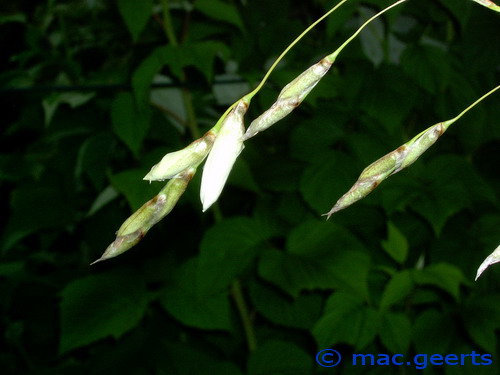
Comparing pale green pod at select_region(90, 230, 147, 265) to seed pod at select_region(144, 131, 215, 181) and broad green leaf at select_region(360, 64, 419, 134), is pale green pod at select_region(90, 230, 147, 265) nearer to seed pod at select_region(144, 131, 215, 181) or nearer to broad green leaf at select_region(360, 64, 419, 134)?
seed pod at select_region(144, 131, 215, 181)

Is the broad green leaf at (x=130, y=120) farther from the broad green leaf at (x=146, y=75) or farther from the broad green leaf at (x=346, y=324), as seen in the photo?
the broad green leaf at (x=346, y=324)

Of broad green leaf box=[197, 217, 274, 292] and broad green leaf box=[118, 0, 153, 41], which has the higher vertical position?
broad green leaf box=[118, 0, 153, 41]

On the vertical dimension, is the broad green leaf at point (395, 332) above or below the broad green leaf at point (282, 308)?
below

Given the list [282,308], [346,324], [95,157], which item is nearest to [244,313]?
[282,308]

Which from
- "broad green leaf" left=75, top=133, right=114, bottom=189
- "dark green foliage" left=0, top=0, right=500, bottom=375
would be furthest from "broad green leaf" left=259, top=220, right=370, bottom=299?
"broad green leaf" left=75, top=133, right=114, bottom=189

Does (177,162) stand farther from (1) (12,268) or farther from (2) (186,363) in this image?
(1) (12,268)

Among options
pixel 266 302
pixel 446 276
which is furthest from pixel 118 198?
pixel 446 276

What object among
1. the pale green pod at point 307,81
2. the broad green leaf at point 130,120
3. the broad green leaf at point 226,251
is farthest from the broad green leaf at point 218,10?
the pale green pod at point 307,81
